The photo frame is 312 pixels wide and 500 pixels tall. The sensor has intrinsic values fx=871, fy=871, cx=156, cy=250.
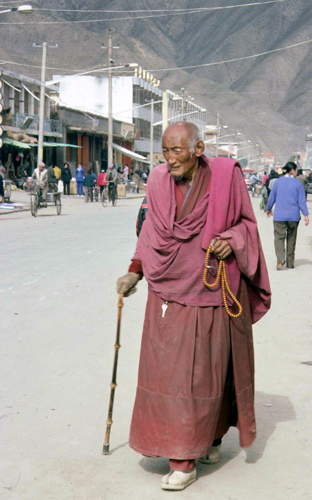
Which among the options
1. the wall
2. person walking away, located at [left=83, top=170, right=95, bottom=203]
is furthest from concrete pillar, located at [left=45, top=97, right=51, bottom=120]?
the wall

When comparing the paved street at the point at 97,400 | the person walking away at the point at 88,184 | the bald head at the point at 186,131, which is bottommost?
the person walking away at the point at 88,184

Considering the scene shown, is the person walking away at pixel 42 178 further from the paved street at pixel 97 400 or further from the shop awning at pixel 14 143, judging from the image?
the shop awning at pixel 14 143

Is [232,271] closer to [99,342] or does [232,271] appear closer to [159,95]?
[99,342]

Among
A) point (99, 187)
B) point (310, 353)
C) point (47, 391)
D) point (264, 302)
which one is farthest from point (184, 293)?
point (99, 187)

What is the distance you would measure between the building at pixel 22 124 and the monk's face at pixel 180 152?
138 ft

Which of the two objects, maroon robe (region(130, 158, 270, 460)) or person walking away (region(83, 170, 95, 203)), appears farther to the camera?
person walking away (region(83, 170, 95, 203))

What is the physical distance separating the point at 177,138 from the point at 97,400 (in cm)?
208

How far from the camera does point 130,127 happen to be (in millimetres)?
81000

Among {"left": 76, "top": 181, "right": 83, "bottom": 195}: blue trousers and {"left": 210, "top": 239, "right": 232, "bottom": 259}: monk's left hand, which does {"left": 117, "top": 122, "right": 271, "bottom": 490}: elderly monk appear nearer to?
{"left": 210, "top": 239, "right": 232, "bottom": 259}: monk's left hand

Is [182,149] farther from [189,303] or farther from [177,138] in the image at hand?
[189,303]

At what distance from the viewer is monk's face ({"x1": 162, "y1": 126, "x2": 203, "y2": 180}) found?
13.6ft

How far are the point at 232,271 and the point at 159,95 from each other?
99.0 meters

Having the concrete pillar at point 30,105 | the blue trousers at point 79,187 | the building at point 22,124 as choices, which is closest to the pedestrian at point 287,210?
the blue trousers at point 79,187

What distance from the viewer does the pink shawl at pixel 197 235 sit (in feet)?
13.5
